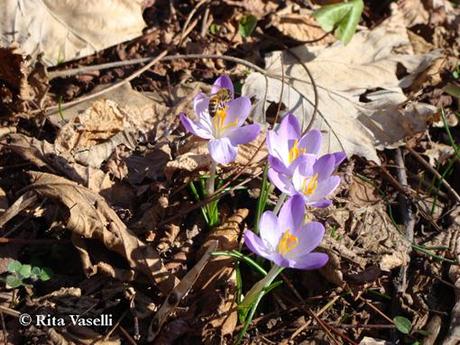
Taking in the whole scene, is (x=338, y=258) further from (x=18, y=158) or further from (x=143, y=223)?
(x=18, y=158)

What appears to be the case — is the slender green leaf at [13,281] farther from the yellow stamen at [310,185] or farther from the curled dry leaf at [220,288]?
the yellow stamen at [310,185]

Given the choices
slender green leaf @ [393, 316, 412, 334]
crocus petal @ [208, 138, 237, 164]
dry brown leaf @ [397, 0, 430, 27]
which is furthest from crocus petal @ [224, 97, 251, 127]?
dry brown leaf @ [397, 0, 430, 27]

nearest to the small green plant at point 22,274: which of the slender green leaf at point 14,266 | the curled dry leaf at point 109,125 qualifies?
the slender green leaf at point 14,266

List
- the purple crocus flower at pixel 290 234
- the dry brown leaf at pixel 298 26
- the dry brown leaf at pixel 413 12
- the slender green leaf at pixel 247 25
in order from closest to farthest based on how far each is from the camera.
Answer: the purple crocus flower at pixel 290 234
the slender green leaf at pixel 247 25
the dry brown leaf at pixel 298 26
the dry brown leaf at pixel 413 12

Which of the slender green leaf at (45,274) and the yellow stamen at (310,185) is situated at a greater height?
the yellow stamen at (310,185)

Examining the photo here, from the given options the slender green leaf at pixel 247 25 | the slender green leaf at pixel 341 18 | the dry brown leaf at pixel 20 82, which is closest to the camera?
the dry brown leaf at pixel 20 82

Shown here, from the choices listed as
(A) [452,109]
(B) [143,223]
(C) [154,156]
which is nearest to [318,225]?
(B) [143,223]

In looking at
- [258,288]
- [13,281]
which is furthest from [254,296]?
[13,281]

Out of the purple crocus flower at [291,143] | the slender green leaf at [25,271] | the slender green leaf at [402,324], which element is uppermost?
the purple crocus flower at [291,143]
